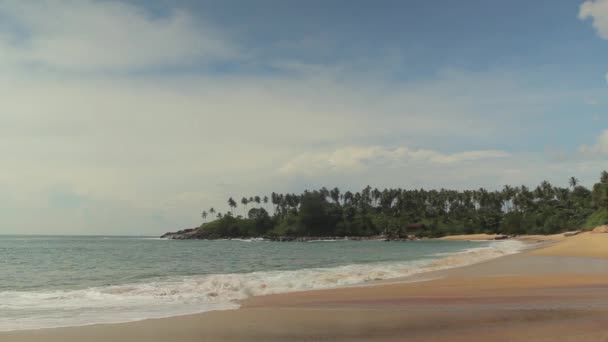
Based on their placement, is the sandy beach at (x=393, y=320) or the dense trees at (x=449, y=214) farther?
the dense trees at (x=449, y=214)

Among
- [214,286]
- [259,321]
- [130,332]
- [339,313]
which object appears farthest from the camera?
[214,286]

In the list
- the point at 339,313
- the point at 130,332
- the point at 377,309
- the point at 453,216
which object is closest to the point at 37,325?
the point at 130,332

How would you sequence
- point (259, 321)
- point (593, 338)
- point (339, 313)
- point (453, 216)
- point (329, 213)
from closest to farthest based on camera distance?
1. point (593, 338)
2. point (259, 321)
3. point (339, 313)
4. point (453, 216)
5. point (329, 213)

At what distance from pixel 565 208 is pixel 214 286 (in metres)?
151

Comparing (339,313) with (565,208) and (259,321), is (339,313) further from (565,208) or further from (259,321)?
(565,208)

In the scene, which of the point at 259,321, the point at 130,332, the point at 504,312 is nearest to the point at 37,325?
the point at 130,332

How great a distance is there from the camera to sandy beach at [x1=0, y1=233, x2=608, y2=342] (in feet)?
30.7

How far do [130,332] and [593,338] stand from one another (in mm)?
9246

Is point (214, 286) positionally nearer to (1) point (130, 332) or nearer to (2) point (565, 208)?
(1) point (130, 332)

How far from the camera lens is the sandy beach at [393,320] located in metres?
9.34

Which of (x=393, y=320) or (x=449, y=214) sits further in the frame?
(x=449, y=214)

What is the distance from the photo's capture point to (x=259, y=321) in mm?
11125

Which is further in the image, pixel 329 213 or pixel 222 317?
pixel 329 213

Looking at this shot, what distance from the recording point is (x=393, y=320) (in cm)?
1091
